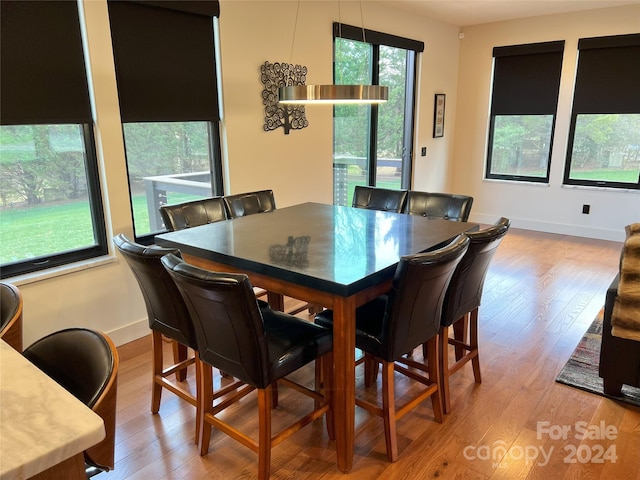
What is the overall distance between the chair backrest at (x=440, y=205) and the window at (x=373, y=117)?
5.64 ft

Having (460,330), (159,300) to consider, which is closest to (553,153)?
(460,330)

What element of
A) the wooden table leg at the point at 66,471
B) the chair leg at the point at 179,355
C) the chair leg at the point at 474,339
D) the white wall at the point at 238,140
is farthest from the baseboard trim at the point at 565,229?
the wooden table leg at the point at 66,471

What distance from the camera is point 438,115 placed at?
6.15m

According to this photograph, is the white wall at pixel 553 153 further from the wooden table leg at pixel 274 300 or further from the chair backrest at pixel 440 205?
the wooden table leg at pixel 274 300

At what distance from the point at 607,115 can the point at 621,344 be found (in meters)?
4.13

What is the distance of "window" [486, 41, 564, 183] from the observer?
5.72 m

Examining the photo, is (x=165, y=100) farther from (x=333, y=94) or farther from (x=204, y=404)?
(x=204, y=404)

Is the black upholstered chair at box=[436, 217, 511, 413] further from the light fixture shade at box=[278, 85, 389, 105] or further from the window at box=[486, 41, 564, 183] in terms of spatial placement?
the window at box=[486, 41, 564, 183]

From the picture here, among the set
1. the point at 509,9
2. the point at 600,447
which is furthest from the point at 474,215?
the point at 600,447

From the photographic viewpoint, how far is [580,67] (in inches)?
215

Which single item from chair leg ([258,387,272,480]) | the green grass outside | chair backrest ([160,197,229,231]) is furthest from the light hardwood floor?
chair backrest ([160,197,229,231])

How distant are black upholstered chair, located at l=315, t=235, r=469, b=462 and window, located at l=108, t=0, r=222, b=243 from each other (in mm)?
1801

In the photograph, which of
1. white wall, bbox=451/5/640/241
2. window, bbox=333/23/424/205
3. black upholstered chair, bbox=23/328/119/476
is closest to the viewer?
black upholstered chair, bbox=23/328/119/476

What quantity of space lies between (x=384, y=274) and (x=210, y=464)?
1.16 metres
